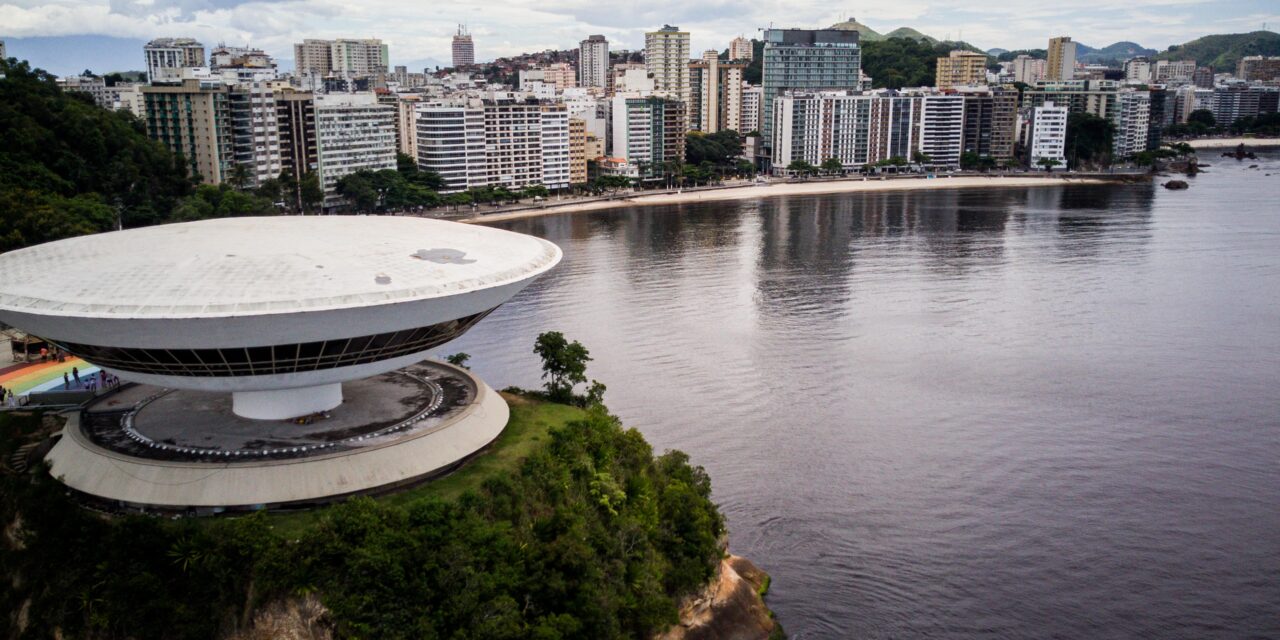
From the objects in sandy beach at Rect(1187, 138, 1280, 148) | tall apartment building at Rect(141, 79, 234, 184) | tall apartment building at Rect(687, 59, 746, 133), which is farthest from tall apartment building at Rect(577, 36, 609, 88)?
tall apartment building at Rect(141, 79, 234, 184)

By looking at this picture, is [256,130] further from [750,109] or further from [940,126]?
[940,126]

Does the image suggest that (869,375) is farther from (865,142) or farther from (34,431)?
(865,142)

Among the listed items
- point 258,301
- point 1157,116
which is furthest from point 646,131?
point 258,301

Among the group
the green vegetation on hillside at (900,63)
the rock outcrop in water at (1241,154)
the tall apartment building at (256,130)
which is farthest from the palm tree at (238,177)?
the rock outcrop in water at (1241,154)

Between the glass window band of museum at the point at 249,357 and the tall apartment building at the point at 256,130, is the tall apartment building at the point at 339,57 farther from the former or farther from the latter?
the glass window band of museum at the point at 249,357

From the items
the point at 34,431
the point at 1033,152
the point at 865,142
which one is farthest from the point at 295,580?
the point at 1033,152
